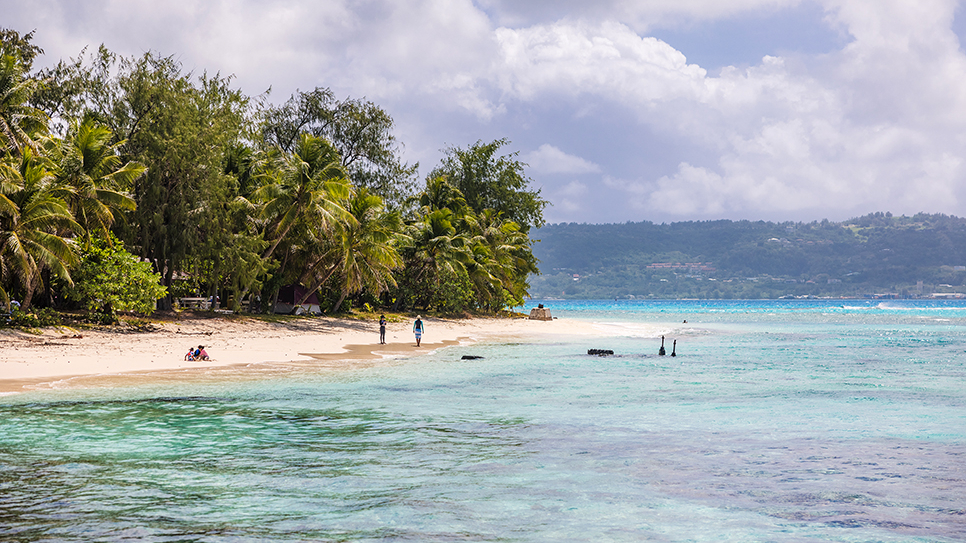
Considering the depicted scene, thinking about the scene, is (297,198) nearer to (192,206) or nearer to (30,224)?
(192,206)

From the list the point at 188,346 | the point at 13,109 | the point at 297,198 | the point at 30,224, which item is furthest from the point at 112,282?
the point at 297,198

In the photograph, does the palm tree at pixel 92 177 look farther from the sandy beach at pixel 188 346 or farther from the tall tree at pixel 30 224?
the sandy beach at pixel 188 346

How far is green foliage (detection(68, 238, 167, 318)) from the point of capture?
25812 mm

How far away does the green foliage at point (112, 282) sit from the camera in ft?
84.7

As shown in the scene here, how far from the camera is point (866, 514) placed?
25.4 ft

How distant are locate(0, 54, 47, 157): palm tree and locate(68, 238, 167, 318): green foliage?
4.09m

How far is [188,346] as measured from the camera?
81.7 ft

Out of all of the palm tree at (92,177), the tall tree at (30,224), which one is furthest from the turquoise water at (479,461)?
the palm tree at (92,177)

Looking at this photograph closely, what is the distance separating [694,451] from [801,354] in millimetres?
23079

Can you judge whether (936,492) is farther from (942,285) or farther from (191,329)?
(942,285)

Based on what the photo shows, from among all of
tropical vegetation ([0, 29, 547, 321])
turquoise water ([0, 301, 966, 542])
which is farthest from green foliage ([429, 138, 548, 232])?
turquoise water ([0, 301, 966, 542])

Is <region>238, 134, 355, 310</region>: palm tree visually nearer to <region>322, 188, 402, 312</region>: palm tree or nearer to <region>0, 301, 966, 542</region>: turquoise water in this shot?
<region>322, 188, 402, 312</region>: palm tree

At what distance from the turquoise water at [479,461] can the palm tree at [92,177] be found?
1058 cm

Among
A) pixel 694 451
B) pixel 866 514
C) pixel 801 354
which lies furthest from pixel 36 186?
pixel 801 354
